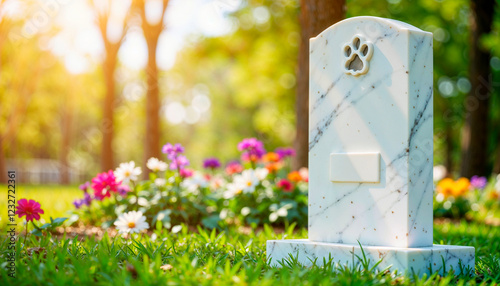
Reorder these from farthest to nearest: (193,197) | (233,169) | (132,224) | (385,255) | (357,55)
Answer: (233,169)
(193,197)
(132,224)
(357,55)
(385,255)

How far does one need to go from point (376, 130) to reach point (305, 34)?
12.2 ft

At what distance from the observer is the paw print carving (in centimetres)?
410

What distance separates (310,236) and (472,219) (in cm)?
543

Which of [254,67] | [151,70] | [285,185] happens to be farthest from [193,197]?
[254,67]

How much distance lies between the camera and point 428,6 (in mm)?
15539

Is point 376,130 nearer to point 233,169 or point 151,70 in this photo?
point 233,169

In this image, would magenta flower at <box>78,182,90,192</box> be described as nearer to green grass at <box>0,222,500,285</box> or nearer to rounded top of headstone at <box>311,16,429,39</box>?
green grass at <box>0,222,500,285</box>

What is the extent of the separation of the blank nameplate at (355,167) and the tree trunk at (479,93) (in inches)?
308

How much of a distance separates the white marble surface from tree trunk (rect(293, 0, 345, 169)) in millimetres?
2914

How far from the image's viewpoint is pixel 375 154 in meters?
4.00

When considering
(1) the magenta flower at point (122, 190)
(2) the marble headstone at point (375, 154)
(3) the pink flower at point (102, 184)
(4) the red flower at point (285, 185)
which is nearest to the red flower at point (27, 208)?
(3) the pink flower at point (102, 184)

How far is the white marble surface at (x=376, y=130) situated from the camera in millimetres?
3908

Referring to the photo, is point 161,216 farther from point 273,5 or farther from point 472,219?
point 273,5

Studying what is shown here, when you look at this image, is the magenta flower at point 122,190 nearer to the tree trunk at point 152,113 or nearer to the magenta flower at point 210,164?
the magenta flower at point 210,164
